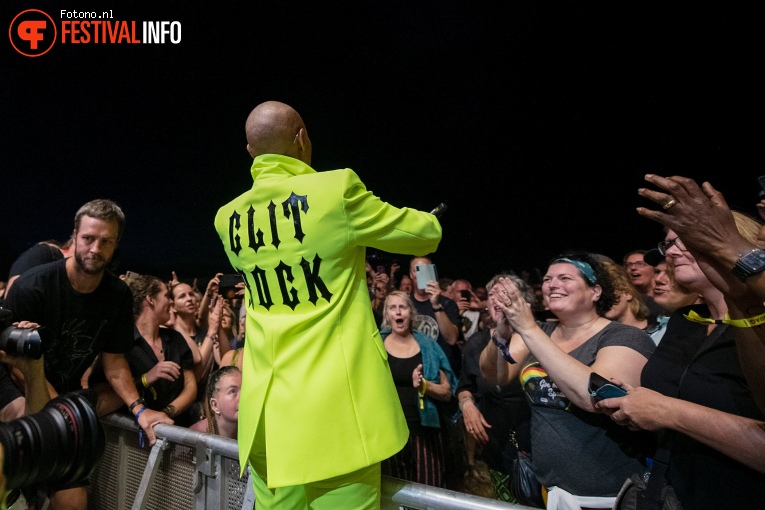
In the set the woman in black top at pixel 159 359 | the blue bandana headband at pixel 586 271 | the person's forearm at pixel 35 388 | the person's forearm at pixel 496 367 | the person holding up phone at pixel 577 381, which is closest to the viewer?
the person holding up phone at pixel 577 381

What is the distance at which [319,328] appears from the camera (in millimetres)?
1469

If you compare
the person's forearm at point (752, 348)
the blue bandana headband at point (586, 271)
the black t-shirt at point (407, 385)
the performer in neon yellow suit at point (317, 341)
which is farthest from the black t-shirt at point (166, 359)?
the person's forearm at point (752, 348)

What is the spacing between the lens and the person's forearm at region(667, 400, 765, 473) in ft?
4.13

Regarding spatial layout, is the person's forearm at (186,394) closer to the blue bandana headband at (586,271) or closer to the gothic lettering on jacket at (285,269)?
the gothic lettering on jacket at (285,269)

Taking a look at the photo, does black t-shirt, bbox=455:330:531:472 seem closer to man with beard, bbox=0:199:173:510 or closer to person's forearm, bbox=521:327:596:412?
person's forearm, bbox=521:327:596:412

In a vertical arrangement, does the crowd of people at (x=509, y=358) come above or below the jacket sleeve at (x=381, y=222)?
below

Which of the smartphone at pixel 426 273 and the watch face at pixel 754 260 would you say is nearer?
the watch face at pixel 754 260

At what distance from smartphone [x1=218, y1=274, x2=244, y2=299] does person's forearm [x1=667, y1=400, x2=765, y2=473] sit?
2.96 m

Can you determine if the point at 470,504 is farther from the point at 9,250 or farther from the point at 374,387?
the point at 9,250

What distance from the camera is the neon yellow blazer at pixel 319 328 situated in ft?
4.64

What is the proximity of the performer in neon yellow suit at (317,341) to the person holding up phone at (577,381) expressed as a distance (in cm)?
55

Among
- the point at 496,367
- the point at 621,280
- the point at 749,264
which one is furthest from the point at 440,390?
the point at 749,264

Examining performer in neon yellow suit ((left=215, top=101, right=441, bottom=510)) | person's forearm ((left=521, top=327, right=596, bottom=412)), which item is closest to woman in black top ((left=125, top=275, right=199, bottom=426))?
performer in neon yellow suit ((left=215, top=101, right=441, bottom=510))

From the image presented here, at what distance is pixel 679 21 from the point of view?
6.54 m
